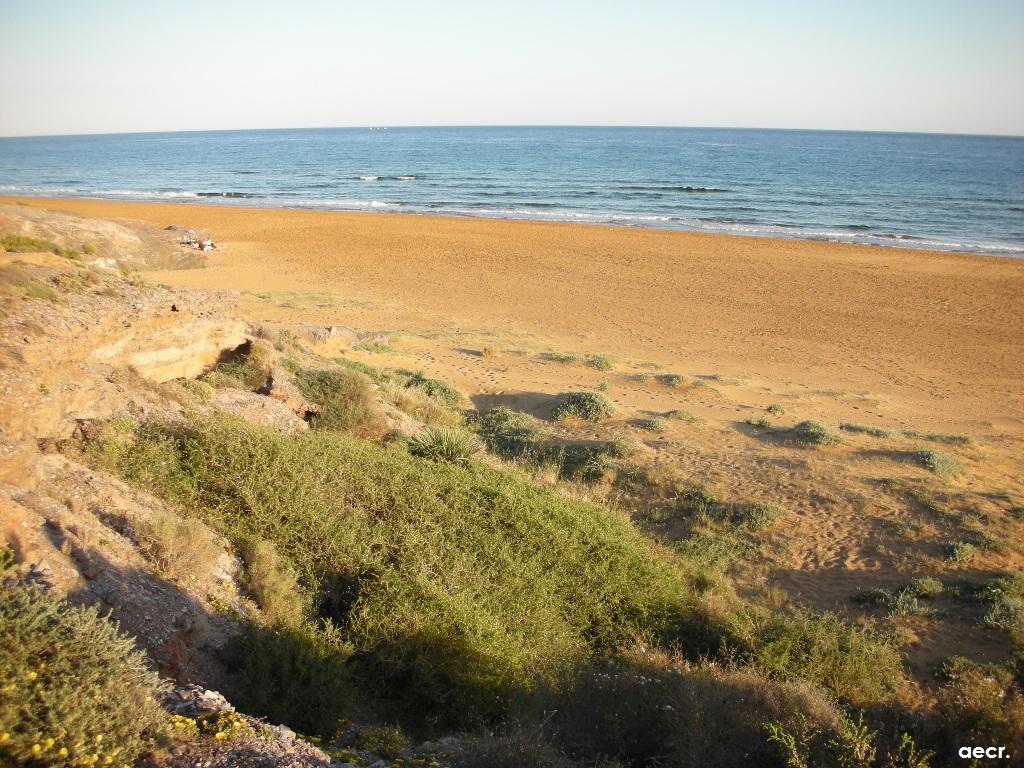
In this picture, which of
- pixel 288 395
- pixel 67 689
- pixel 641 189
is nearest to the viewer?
pixel 67 689

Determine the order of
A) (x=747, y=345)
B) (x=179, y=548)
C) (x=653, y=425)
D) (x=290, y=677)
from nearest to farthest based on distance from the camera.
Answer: (x=290, y=677) < (x=179, y=548) < (x=653, y=425) < (x=747, y=345)

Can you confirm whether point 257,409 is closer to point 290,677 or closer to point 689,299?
point 290,677

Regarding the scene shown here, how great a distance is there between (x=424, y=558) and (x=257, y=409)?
3717 mm

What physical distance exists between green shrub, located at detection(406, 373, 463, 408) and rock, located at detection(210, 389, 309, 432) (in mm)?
4490

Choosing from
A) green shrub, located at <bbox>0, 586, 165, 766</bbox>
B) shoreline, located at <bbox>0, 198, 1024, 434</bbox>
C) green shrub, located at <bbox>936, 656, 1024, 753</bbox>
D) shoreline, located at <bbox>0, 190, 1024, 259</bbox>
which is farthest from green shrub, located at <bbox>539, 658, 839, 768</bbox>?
shoreline, located at <bbox>0, 190, 1024, 259</bbox>

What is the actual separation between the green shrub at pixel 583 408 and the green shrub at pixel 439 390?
1965 mm

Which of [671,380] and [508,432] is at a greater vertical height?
[671,380]

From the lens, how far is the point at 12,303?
7.26 metres

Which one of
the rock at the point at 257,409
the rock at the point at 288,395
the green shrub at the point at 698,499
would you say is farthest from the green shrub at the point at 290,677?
the green shrub at the point at 698,499

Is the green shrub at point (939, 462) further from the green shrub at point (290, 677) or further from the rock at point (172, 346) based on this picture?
the rock at point (172, 346)

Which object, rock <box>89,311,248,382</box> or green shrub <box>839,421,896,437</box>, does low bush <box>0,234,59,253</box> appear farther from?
green shrub <box>839,421,896,437</box>

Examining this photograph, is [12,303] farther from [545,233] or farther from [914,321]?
[545,233]

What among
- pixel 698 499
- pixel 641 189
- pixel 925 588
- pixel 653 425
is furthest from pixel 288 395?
pixel 641 189

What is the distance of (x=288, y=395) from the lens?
9.84 meters
